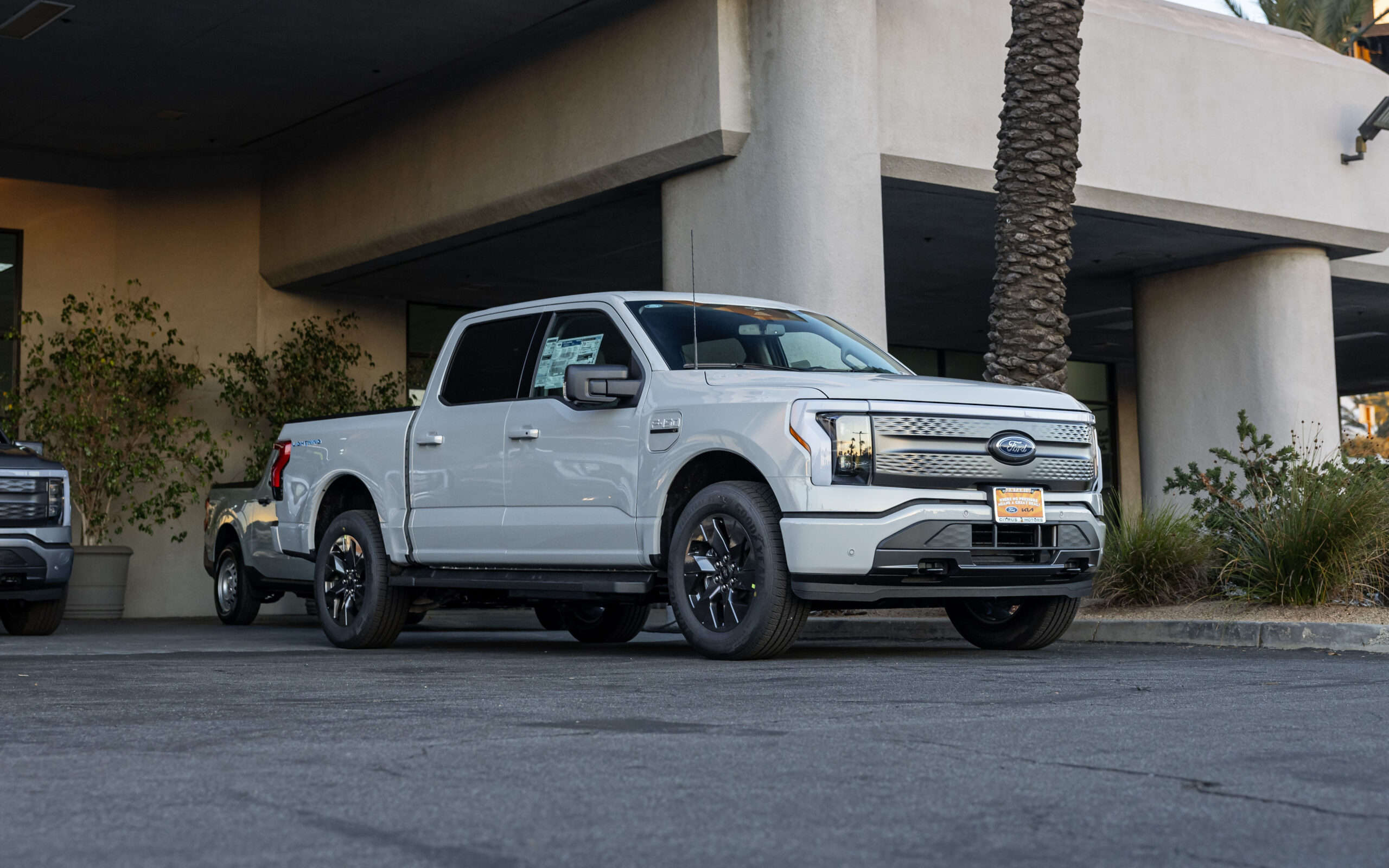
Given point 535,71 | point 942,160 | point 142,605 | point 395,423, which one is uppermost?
point 535,71

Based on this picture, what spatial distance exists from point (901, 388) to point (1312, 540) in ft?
12.3

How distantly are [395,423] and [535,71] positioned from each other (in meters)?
7.42

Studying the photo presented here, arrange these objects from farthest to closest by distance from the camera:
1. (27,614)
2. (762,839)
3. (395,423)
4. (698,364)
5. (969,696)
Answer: (27,614)
(395,423)
(698,364)
(969,696)
(762,839)

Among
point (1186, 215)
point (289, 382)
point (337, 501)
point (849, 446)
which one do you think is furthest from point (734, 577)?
point (289, 382)

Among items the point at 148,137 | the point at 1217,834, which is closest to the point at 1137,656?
the point at 1217,834

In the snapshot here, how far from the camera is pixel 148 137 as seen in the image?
19734 millimetres

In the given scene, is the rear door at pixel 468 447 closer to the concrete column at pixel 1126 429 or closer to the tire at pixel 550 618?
the tire at pixel 550 618

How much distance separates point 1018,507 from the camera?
804 cm

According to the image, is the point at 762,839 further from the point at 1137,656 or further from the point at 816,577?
the point at 1137,656

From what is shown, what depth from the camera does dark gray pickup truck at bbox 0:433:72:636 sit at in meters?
12.5

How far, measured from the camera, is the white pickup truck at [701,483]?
774 cm

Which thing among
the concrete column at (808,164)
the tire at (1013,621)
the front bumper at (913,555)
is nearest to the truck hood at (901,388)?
the front bumper at (913,555)

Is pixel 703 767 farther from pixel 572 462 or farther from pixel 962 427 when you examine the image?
pixel 572 462

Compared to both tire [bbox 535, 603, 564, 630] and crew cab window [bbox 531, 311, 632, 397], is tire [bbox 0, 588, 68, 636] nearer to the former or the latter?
tire [bbox 535, 603, 564, 630]
